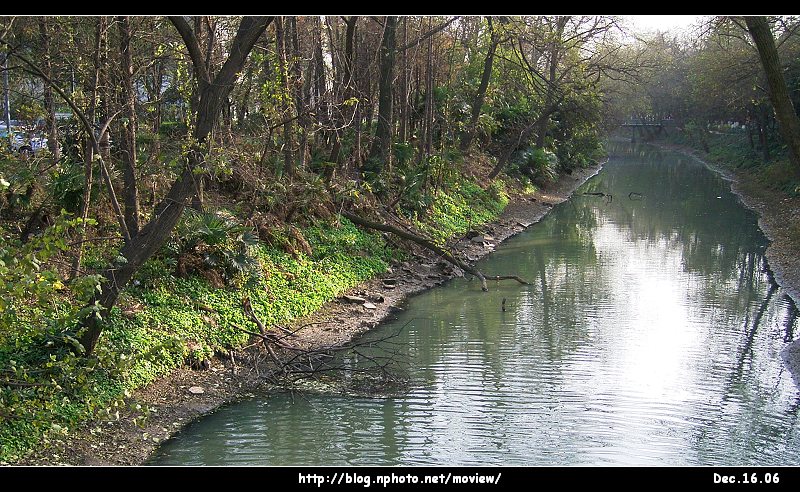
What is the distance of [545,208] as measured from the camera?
32125 millimetres

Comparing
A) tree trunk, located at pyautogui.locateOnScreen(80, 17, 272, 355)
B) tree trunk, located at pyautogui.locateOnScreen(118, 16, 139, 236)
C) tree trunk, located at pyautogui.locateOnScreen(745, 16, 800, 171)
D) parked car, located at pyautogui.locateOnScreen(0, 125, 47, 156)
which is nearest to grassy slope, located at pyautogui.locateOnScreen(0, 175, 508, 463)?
tree trunk, located at pyautogui.locateOnScreen(80, 17, 272, 355)

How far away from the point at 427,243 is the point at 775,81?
25.6 ft

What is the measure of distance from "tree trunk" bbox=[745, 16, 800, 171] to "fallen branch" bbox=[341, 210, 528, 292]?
6.91 metres

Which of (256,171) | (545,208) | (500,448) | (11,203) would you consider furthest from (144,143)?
(545,208)

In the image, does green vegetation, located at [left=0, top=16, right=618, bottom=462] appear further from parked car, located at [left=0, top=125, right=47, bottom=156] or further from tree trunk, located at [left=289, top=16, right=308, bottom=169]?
parked car, located at [left=0, top=125, right=47, bottom=156]

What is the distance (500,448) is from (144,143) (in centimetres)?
1027

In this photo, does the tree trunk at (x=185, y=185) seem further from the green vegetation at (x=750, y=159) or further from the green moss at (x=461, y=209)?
the green vegetation at (x=750, y=159)

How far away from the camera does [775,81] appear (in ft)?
34.0

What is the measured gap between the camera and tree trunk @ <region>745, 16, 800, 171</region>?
1008cm

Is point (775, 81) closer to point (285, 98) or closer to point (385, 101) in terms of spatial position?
point (285, 98)

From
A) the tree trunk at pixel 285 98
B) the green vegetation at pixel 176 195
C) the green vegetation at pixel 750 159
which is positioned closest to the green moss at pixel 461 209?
the green vegetation at pixel 176 195


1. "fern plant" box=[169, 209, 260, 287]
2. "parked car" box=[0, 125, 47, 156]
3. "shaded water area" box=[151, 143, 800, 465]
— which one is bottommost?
"shaded water area" box=[151, 143, 800, 465]

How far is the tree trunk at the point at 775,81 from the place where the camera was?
1008 centimetres

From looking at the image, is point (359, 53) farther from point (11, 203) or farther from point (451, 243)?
point (11, 203)
